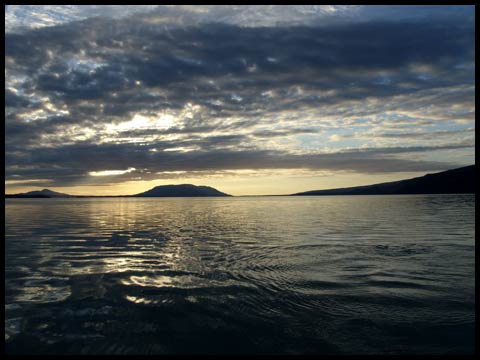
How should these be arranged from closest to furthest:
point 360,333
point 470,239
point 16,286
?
A: point 360,333 < point 16,286 < point 470,239

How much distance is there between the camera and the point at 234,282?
13312mm

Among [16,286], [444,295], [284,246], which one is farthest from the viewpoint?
[284,246]

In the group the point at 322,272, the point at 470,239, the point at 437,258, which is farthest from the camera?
the point at 470,239

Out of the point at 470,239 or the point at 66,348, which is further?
the point at 470,239

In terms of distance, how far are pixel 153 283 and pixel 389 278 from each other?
9960mm

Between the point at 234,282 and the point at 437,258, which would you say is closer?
the point at 234,282

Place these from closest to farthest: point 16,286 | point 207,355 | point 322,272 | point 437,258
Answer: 1. point 207,355
2. point 16,286
3. point 322,272
4. point 437,258

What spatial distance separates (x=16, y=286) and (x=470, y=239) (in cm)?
2838

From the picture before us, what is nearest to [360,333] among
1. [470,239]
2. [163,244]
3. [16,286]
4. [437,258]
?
[437,258]

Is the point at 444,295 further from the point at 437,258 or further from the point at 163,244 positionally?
the point at 163,244

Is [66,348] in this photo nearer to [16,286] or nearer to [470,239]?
[16,286]
